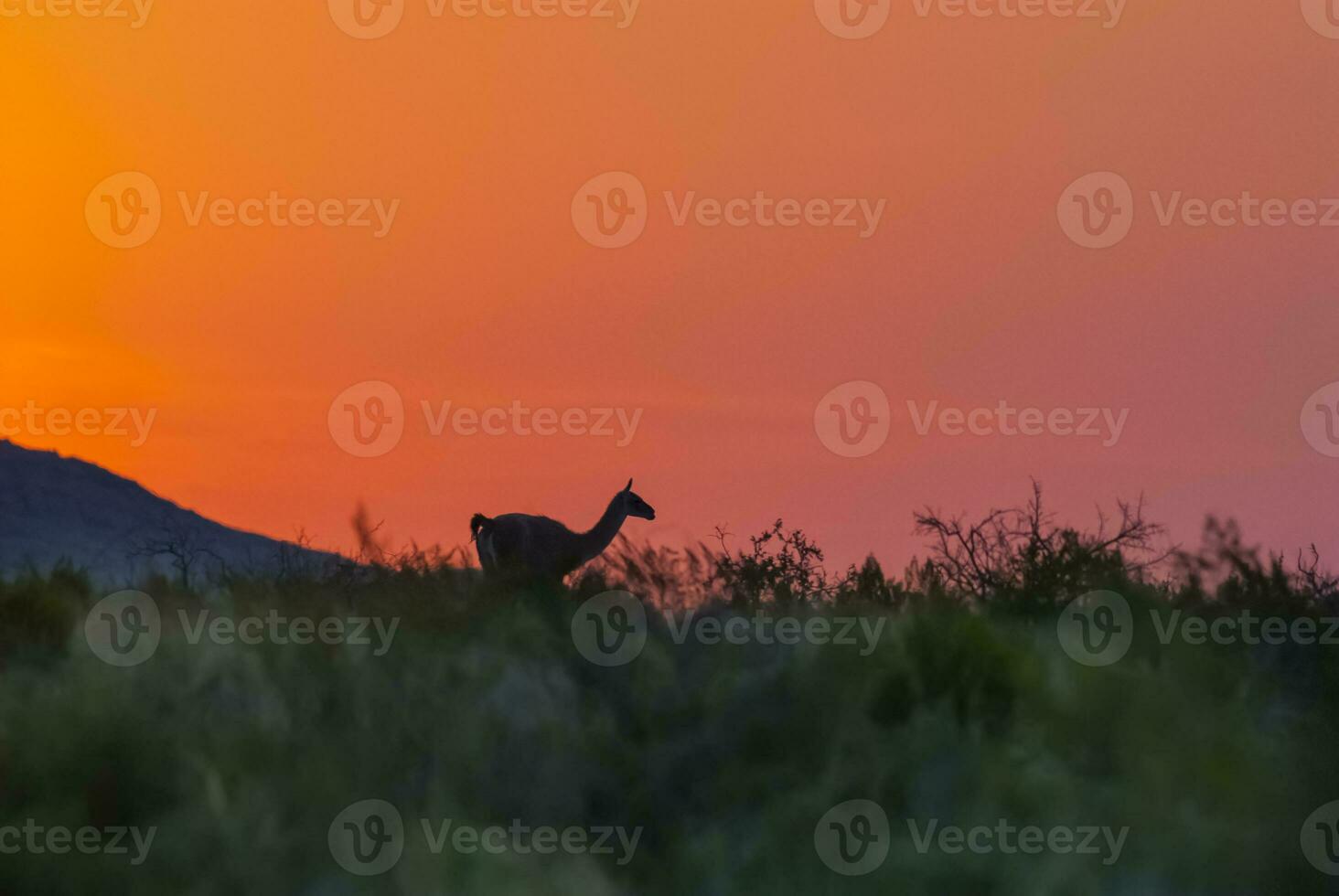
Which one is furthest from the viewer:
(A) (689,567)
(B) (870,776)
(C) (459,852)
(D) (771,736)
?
(A) (689,567)

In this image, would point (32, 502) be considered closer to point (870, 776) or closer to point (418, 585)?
point (418, 585)

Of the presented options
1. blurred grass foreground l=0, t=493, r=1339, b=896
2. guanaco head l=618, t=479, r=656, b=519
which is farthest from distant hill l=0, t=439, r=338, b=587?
blurred grass foreground l=0, t=493, r=1339, b=896

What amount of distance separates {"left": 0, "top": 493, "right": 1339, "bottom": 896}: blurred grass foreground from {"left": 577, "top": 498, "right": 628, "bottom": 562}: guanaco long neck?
738 cm

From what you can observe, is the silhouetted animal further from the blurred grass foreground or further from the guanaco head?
the blurred grass foreground

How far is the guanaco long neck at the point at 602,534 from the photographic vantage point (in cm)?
2184

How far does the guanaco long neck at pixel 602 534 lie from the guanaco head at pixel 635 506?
375mm

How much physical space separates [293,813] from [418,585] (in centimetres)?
505

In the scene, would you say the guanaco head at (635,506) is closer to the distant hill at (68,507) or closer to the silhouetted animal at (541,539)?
the silhouetted animal at (541,539)

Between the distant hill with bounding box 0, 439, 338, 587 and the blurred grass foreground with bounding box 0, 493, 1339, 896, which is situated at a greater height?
the distant hill with bounding box 0, 439, 338, 587

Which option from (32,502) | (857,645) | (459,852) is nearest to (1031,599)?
(857,645)

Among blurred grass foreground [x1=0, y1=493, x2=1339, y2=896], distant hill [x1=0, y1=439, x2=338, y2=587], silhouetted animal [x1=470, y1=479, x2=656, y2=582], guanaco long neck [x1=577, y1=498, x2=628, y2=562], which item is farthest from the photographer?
distant hill [x1=0, y1=439, x2=338, y2=587]

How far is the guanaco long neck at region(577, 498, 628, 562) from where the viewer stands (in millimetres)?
21844

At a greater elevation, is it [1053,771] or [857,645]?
[857,645]

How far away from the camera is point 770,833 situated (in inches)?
403
